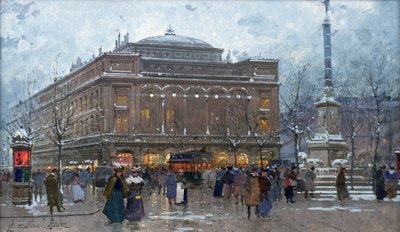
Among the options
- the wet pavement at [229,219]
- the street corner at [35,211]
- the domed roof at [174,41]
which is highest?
the domed roof at [174,41]

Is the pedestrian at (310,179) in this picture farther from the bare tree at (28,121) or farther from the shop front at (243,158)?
the shop front at (243,158)

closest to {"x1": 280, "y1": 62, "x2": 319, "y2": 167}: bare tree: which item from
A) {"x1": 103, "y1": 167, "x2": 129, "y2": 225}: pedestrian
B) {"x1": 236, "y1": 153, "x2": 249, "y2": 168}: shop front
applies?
{"x1": 236, "y1": 153, "x2": 249, "y2": 168}: shop front

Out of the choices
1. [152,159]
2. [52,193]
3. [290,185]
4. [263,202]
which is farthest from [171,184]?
[152,159]

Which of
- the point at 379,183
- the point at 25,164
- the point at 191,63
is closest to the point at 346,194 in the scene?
the point at 379,183

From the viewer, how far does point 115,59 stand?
2965 inches

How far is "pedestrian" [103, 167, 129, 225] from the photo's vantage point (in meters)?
18.0

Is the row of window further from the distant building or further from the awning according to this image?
the distant building

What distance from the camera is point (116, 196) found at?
59.2ft

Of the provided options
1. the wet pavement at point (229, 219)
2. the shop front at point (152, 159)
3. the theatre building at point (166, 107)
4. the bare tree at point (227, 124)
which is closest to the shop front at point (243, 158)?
the theatre building at point (166, 107)

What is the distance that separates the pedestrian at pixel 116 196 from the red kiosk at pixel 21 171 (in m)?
9.28

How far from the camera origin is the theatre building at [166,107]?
73750 millimetres

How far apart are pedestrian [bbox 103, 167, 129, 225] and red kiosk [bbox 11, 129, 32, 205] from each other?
928 cm

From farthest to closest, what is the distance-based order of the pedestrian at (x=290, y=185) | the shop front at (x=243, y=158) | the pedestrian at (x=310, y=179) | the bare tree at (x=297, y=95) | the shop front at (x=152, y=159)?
the shop front at (x=243, y=158)
the shop front at (x=152, y=159)
the bare tree at (x=297, y=95)
the pedestrian at (x=310, y=179)
the pedestrian at (x=290, y=185)

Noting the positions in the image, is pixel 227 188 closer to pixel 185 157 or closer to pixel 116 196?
pixel 116 196
